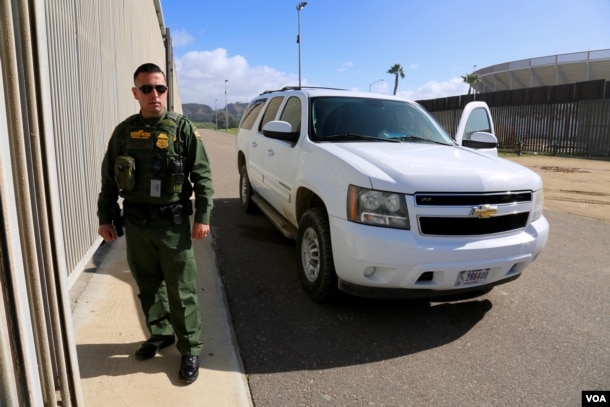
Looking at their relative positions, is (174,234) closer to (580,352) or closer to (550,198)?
(580,352)

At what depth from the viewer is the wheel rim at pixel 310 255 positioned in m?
3.67

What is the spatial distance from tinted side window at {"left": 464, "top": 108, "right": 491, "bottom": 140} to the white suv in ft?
5.63

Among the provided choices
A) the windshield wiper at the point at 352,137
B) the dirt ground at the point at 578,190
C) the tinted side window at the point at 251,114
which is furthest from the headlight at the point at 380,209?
the dirt ground at the point at 578,190

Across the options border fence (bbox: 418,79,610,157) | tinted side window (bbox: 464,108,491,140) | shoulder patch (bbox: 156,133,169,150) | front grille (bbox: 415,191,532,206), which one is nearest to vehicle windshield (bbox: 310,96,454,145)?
tinted side window (bbox: 464,108,491,140)

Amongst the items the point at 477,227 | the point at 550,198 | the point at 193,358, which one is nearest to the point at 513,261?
the point at 477,227

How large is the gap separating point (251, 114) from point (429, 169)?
454 cm

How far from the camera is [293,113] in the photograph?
4.96 m

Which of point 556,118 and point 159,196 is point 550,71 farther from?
point 159,196

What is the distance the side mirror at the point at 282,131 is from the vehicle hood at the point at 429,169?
0.49 m

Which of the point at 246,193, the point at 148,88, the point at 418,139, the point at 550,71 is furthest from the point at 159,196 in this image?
the point at 550,71

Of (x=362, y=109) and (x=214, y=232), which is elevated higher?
(x=362, y=109)

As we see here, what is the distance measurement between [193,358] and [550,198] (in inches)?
366

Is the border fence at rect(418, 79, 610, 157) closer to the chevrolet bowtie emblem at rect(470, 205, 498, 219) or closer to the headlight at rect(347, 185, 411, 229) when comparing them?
the chevrolet bowtie emblem at rect(470, 205, 498, 219)

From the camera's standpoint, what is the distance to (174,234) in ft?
8.50
